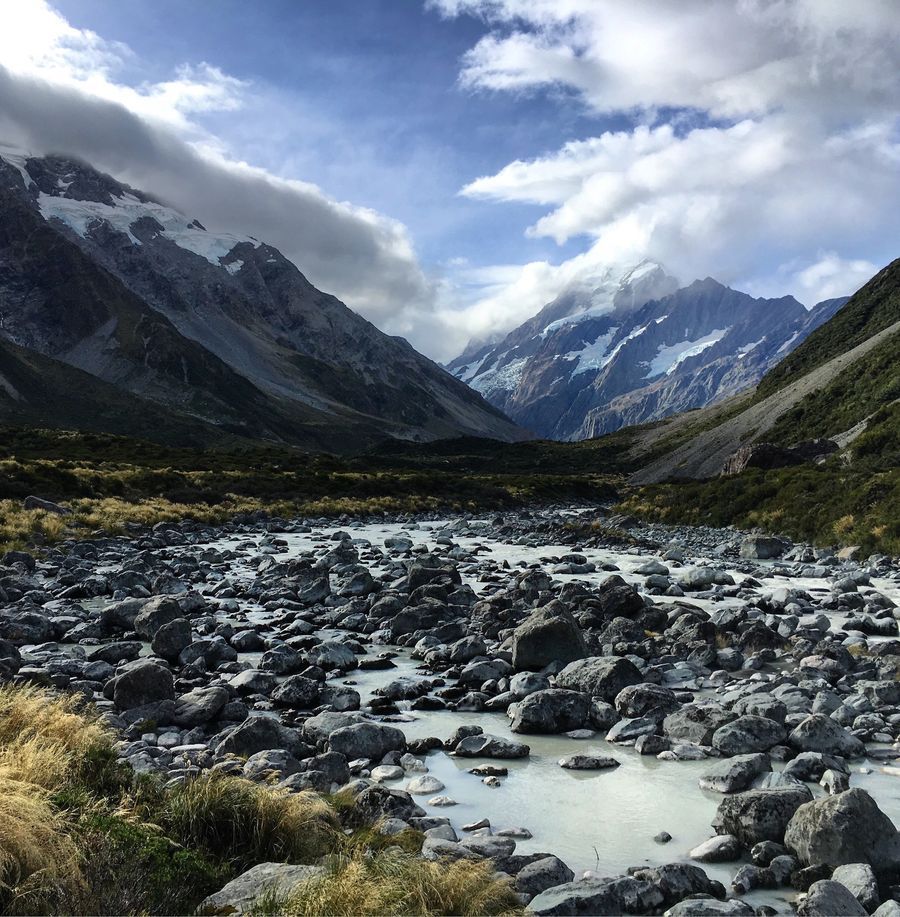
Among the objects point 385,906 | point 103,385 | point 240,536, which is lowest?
point 240,536

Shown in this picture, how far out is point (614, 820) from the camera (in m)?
8.17

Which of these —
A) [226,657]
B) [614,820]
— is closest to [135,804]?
[614,820]

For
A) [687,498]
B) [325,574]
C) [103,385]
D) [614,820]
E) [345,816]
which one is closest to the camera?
[345,816]

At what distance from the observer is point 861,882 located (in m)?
6.07

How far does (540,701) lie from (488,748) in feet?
4.94

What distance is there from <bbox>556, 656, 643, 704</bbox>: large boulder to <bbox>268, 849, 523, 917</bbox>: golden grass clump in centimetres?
656

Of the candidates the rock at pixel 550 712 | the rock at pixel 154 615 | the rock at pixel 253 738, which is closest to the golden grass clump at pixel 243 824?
the rock at pixel 253 738

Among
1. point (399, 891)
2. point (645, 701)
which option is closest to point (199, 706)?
point (399, 891)

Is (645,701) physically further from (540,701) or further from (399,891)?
(399,891)

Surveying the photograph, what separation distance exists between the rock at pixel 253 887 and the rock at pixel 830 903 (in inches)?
156

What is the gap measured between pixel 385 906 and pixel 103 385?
207559 mm

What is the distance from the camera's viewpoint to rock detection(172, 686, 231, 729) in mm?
10945

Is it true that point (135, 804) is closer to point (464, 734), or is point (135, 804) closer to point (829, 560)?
point (464, 734)

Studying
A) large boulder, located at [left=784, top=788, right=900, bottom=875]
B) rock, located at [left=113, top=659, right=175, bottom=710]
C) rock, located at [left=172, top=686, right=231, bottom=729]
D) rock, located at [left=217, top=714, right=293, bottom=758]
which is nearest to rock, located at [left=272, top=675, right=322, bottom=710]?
rock, located at [left=172, top=686, right=231, bottom=729]
